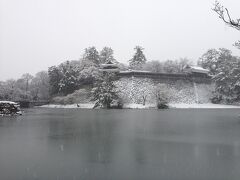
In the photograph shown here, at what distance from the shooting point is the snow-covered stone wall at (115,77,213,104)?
5778cm

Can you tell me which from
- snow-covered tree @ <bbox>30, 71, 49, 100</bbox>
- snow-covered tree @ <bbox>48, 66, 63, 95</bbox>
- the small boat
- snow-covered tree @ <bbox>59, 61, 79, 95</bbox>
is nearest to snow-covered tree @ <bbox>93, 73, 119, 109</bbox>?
snow-covered tree @ <bbox>59, 61, 79, 95</bbox>

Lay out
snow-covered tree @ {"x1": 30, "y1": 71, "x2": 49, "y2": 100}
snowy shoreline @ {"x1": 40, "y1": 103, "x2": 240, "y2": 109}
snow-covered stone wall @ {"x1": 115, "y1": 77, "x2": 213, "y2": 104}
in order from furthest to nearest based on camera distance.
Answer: snow-covered tree @ {"x1": 30, "y1": 71, "x2": 49, "y2": 100} < snow-covered stone wall @ {"x1": 115, "y1": 77, "x2": 213, "y2": 104} < snowy shoreline @ {"x1": 40, "y1": 103, "x2": 240, "y2": 109}

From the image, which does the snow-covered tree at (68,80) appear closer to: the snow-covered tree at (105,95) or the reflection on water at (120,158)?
the snow-covered tree at (105,95)

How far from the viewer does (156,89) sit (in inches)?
2194

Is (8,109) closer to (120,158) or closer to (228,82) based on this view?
(120,158)

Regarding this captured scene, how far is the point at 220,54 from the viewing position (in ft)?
236

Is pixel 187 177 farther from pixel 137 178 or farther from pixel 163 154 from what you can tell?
pixel 163 154

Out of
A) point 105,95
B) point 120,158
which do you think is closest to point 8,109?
point 105,95

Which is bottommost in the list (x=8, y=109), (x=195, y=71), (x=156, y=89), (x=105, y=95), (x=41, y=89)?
(x=8, y=109)

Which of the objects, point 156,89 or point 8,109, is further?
point 156,89

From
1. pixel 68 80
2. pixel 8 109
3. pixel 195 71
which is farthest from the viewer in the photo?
pixel 195 71

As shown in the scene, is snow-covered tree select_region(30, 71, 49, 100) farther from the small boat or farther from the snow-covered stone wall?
the small boat

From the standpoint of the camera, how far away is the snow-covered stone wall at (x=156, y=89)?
190ft

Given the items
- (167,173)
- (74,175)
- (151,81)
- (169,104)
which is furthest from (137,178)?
(151,81)
